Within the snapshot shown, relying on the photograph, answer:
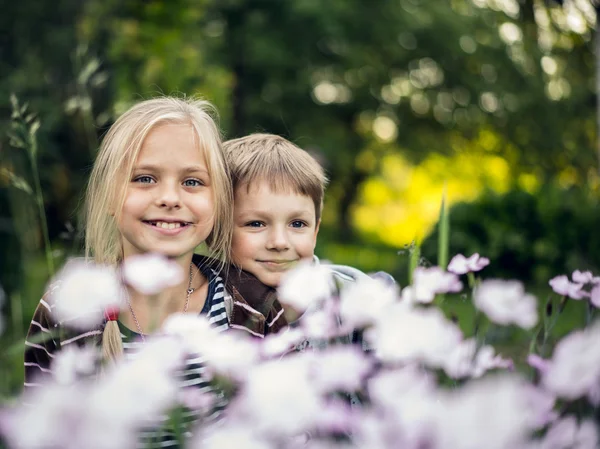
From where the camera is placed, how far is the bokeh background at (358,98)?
18.2 ft

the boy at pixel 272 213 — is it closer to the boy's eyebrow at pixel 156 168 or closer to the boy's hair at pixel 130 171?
the boy's hair at pixel 130 171

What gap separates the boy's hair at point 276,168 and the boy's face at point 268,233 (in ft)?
0.09

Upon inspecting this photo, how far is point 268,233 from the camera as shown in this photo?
2012 millimetres

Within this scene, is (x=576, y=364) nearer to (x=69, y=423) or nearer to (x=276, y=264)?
(x=69, y=423)

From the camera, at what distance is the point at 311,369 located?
0.73 m

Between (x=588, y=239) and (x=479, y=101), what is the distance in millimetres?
9935

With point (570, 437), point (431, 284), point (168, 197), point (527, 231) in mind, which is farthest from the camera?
point (527, 231)

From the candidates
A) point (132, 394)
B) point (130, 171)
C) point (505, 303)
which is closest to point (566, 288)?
point (505, 303)

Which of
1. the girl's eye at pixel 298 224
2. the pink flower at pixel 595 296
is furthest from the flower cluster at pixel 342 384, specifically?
the girl's eye at pixel 298 224

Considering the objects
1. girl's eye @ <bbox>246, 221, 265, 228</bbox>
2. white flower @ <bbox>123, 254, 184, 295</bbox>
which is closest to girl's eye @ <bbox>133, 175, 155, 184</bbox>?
girl's eye @ <bbox>246, 221, 265, 228</bbox>

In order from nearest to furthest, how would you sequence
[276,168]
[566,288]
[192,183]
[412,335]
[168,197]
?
[412,335] → [566,288] → [168,197] → [192,183] → [276,168]

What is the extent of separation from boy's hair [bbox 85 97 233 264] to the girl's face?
0.02 metres

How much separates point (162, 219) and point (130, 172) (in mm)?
149

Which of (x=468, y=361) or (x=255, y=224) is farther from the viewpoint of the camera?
(x=255, y=224)
